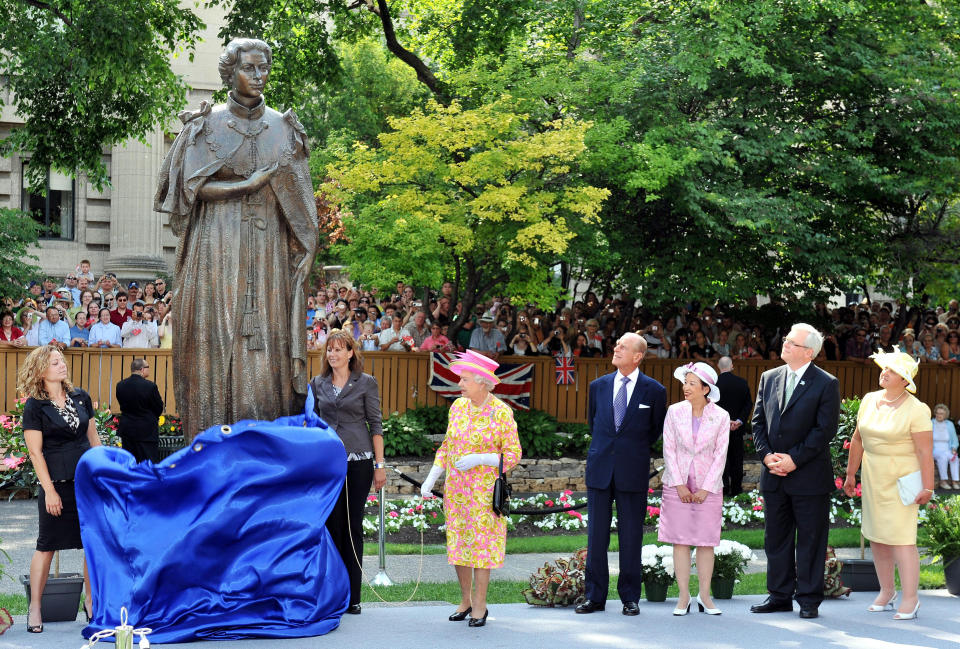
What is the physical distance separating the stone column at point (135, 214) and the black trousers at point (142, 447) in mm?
16345

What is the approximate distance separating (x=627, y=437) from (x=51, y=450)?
402 centimetres

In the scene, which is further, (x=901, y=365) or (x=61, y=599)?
(x=901, y=365)

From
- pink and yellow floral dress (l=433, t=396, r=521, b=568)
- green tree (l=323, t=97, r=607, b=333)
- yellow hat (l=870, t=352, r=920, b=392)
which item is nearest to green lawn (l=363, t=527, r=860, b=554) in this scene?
pink and yellow floral dress (l=433, t=396, r=521, b=568)

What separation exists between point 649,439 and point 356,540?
2.28m

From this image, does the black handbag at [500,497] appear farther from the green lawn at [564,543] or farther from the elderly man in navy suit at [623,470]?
the green lawn at [564,543]

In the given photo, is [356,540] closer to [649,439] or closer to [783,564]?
[649,439]

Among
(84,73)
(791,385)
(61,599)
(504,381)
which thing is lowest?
(61,599)

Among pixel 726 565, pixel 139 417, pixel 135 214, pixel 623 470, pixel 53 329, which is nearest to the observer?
pixel 623 470

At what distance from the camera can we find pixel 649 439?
8422 mm

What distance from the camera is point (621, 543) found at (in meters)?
8.25

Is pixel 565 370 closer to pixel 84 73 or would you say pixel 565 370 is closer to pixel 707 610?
pixel 84 73

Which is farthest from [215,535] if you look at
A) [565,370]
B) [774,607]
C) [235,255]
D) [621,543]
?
[565,370]

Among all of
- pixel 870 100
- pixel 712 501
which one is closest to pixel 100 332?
pixel 712 501

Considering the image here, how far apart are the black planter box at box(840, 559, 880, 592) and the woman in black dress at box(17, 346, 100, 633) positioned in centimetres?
603
